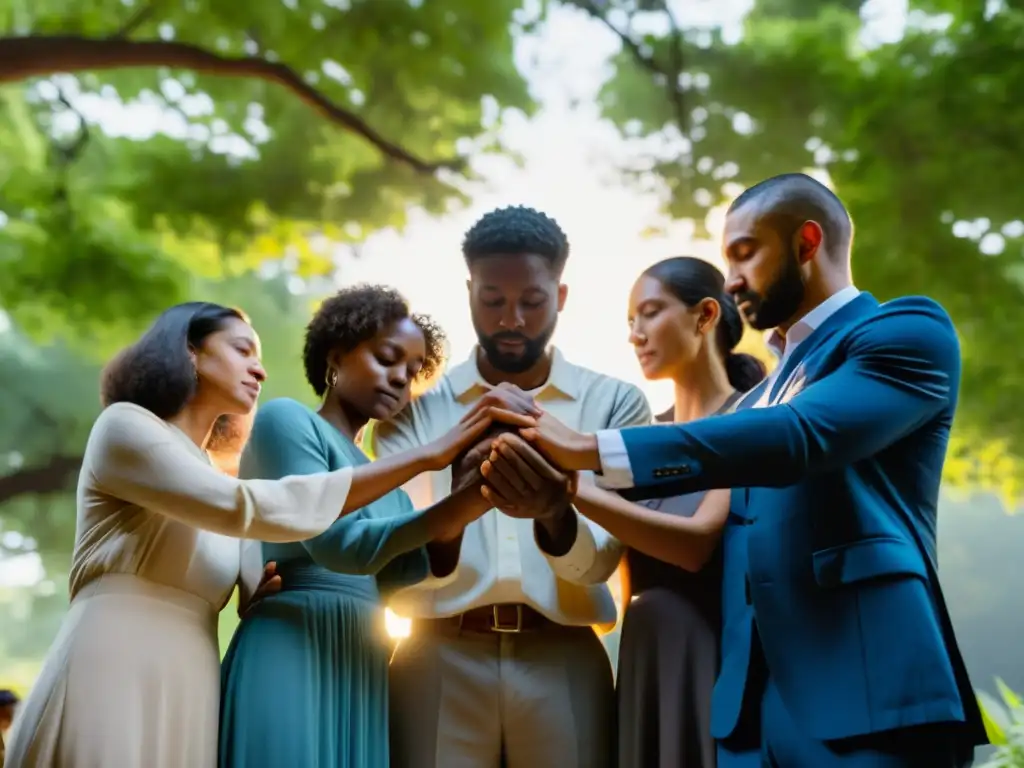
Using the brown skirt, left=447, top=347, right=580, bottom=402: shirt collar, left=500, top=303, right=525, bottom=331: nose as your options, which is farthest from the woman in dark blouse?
left=500, top=303, right=525, bottom=331: nose

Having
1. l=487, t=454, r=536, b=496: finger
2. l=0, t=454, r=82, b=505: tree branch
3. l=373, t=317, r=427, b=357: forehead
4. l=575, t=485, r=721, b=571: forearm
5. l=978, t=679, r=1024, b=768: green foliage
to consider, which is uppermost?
l=0, t=454, r=82, b=505: tree branch

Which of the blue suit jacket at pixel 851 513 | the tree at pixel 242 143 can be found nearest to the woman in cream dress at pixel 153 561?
the blue suit jacket at pixel 851 513

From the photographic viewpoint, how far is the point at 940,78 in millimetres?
6137

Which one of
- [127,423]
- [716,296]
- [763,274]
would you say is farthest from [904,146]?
[127,423]

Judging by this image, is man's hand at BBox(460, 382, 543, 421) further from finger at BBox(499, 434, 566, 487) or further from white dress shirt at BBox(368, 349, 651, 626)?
white dress shirt at BBox(368, 349, 651, 626)

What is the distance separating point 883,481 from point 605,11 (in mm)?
5537

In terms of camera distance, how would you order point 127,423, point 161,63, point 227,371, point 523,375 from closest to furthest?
1. point 127,423
2. point 227,371
3. point 523,375
4. point 161,63

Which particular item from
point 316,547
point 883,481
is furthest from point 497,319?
point 883,481

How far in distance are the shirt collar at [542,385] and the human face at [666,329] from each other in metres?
0.16

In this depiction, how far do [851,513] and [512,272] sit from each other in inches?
36.7

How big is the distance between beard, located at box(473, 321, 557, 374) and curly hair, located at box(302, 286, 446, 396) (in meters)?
0.14

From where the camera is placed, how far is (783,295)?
193 cm

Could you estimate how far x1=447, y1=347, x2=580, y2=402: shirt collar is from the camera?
2404 millimetres

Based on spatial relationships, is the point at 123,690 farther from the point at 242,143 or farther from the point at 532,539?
the point at 242,143
